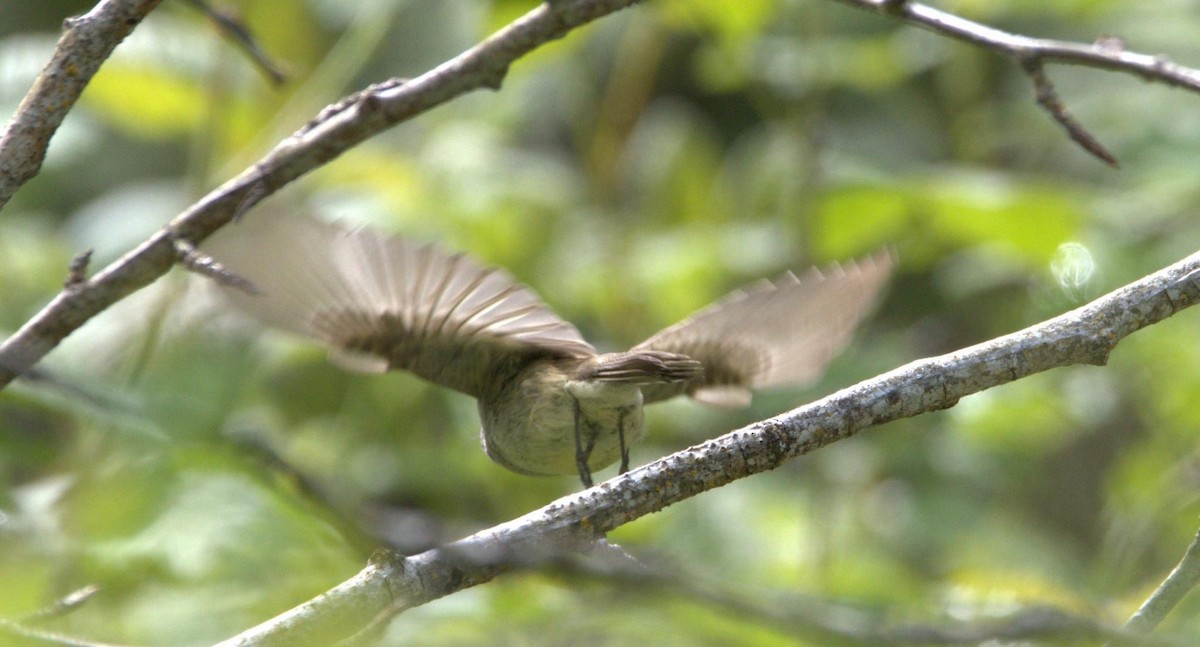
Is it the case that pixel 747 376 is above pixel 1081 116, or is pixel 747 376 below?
below

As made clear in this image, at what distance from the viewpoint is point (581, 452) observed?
209 centimetres

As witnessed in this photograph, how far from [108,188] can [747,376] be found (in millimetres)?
4834

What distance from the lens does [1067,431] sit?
178 inches

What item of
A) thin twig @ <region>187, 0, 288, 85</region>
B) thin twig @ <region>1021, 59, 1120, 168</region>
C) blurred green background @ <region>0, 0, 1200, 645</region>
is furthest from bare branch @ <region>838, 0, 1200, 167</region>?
thin twig @ <region>187, 0, 288, 85</region>

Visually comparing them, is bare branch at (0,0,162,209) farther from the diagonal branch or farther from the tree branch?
the diagonal branch

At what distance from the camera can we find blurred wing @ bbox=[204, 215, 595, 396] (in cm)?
200

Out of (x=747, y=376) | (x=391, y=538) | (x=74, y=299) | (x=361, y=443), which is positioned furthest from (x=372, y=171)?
(x=391, y=538)

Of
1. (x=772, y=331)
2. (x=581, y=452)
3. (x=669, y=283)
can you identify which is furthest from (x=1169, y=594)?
(x=669, y=283)

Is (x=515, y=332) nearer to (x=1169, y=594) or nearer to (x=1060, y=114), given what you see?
(x=1060, y=114)

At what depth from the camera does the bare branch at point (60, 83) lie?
1597mm

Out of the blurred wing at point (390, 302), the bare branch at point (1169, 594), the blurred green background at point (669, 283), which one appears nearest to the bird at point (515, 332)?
the blurred wing at point (390, 302)

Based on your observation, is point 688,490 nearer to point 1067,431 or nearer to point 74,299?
point 74,299

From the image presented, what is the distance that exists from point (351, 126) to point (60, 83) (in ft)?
1.37

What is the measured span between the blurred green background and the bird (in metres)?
0.16
